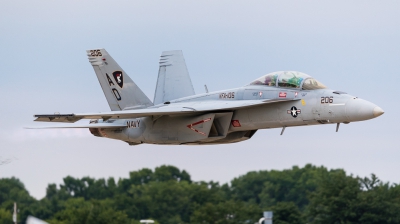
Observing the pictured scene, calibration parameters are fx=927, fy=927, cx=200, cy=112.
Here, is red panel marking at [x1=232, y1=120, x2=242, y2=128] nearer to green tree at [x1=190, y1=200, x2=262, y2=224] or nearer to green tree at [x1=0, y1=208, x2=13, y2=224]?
green tree at [x1=0, y1=208, x2=13, y2=224]

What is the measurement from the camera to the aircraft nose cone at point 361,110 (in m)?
22.1

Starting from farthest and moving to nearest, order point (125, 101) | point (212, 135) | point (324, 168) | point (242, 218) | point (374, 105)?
point (324, 168) < point (242, 218) < point (125, 101) < point (212, 135) < point (374, 105)

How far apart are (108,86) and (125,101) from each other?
2.70 feet

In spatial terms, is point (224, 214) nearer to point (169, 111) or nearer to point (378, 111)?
point (169, 111)

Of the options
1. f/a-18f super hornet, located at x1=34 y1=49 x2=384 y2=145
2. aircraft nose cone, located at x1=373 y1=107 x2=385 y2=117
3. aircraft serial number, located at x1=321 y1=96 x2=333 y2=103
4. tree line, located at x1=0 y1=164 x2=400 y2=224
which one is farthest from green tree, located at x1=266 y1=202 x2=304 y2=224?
aircraft nose cone, located at x1=373 y1=107 x2=385 y2=117

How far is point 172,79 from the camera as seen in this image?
91.7 ft

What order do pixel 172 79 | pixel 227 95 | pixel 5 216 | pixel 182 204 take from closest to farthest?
pixel 227 95 < pixel 172 79 < pixel 5 216 < pixel 182 204

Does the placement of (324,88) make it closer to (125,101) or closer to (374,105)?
(374,105)

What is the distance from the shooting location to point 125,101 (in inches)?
1072

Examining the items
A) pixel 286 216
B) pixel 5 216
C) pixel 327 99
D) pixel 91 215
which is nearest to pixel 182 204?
pixel 286 216

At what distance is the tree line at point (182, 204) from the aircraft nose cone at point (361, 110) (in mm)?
21019

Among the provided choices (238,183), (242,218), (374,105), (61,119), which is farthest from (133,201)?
(374,105)

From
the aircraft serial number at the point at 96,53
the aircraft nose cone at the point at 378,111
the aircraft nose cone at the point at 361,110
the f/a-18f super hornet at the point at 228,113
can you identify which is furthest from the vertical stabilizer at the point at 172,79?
the aircraft nose cone at the point at 378,111

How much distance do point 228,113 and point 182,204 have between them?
27411 millimetres
